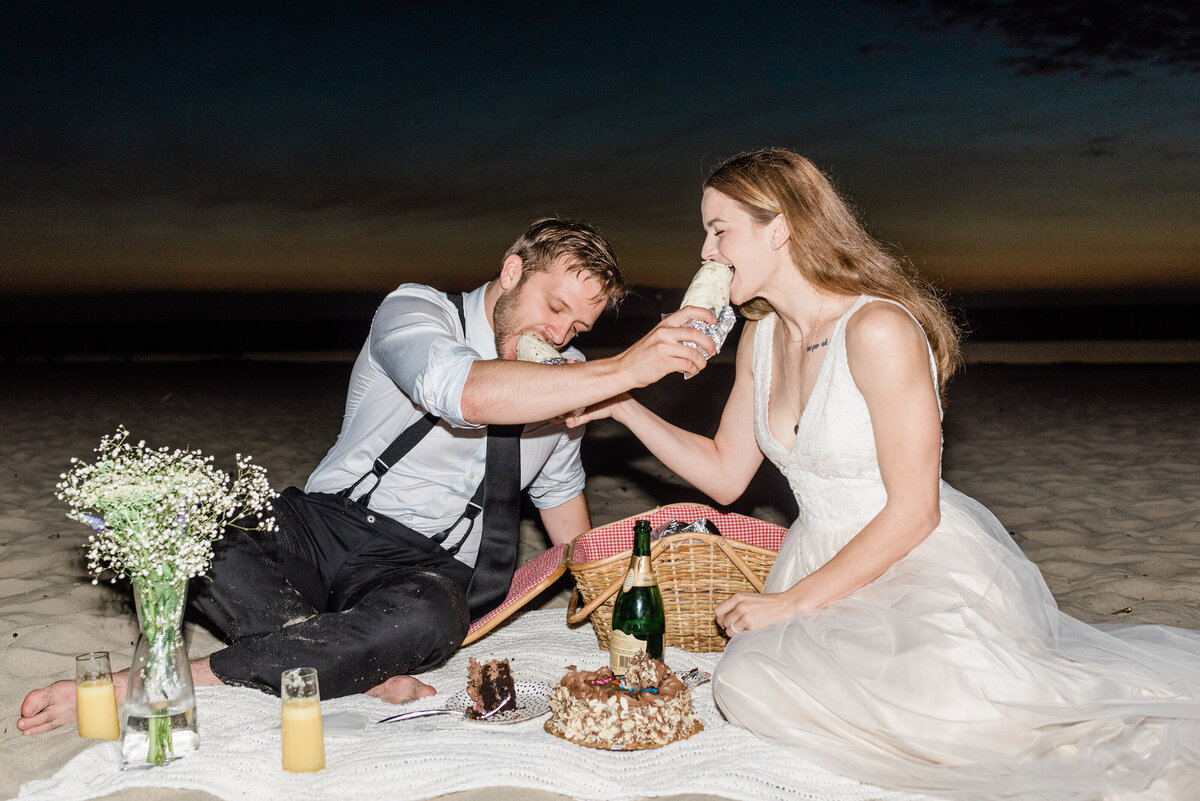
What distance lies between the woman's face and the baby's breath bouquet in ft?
6.12

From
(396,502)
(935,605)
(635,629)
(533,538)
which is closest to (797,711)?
(935,605)

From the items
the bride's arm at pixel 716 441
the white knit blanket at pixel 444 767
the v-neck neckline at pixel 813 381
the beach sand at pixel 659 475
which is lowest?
the beach sand at pixel 659 475

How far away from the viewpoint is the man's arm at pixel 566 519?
4727 mm

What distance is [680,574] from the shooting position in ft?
13.1

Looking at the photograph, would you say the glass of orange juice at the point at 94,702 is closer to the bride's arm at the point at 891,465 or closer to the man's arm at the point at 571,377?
the man's arm at the point at 571,377

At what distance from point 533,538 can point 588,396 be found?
324 centimetres

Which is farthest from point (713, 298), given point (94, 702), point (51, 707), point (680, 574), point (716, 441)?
point (51, 707)

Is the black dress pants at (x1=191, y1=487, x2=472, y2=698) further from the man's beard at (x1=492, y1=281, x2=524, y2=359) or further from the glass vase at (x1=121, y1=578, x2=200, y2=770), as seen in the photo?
the man's beard at (x1=492, y1=281, x2=524, y2=359)

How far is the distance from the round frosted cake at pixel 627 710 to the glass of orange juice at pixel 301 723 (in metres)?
0.76

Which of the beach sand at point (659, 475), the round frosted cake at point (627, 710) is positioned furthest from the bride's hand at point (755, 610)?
the beach sand at point (659, 475)

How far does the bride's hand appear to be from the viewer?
10.8 feet

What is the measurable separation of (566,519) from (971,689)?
7.65 feet

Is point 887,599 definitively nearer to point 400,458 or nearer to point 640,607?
point 640,607

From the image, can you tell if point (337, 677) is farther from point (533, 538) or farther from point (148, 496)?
point (533, 538)
